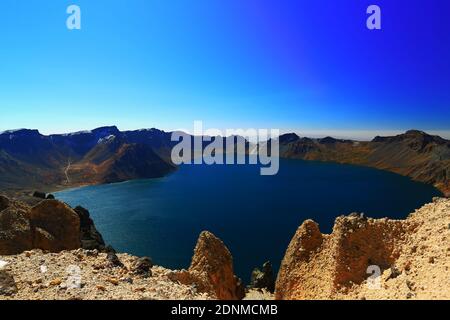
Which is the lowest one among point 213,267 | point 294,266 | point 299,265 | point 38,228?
point 213,267

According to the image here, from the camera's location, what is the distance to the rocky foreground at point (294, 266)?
13547mm

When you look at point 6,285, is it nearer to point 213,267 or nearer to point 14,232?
point 213,267

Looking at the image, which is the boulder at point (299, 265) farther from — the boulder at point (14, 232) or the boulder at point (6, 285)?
the boulder at point (14, 232)

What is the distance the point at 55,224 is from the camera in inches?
1347

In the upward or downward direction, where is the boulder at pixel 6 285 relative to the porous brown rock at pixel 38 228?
upward

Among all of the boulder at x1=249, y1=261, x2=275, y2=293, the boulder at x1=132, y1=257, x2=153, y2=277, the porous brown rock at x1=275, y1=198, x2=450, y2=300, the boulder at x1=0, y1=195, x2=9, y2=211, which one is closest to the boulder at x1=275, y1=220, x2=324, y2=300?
the porous brown rock at x1=275, y1=198, x2=450, y2=300

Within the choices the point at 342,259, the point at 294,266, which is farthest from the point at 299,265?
the point at 342,259

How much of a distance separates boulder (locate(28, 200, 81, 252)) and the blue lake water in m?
32.9

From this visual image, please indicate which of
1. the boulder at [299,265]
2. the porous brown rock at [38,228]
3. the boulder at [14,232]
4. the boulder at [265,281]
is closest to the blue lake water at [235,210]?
the boulder at [265,281]

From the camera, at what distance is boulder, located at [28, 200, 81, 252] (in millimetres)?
32312

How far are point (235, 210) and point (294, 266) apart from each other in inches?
3703

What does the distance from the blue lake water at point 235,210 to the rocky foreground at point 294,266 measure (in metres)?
36.6
